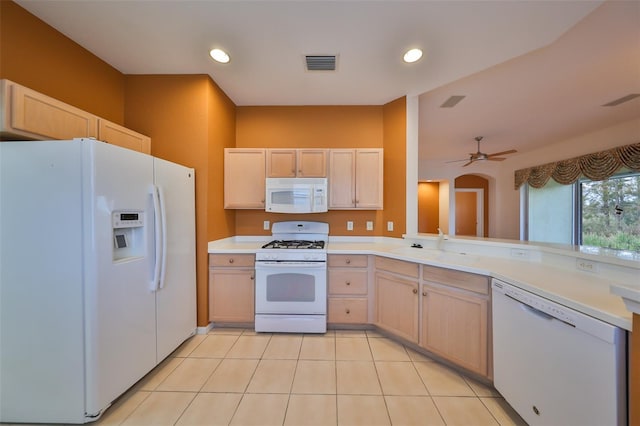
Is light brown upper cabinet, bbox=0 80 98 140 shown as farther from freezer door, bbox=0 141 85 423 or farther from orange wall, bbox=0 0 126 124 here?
orange wall, bbox=0 0 126 124

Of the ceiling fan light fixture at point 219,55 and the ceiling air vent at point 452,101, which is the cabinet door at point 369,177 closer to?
the ceiling air vent at point 452,101

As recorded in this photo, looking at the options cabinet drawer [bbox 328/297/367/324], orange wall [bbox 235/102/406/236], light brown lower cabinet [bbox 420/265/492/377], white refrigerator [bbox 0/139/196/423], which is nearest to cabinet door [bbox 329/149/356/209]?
orange wall [bbox 235/102/406/236]

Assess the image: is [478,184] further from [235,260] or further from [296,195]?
[235,260]

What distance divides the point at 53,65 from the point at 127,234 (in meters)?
1.58

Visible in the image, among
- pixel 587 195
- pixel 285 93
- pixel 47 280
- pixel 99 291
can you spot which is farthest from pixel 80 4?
pixel 587 195

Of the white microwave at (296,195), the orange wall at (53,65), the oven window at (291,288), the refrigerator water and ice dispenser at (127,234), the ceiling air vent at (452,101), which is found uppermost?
the ceiling air vent at (452,101)

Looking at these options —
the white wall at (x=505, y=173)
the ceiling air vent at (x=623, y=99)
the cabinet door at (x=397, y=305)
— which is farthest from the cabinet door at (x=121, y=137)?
the white wall at (x=505, y=173)

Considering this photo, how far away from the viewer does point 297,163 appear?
9.28ft

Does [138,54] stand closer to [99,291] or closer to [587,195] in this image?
[99,291]

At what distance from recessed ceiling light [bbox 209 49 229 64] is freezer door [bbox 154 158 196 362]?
43.0 inches

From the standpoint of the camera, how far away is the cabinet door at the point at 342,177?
2844mm

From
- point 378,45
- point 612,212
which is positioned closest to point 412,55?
point 378,45

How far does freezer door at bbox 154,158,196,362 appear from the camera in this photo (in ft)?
6.26

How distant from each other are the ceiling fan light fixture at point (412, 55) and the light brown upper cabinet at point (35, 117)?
273 centimetres
